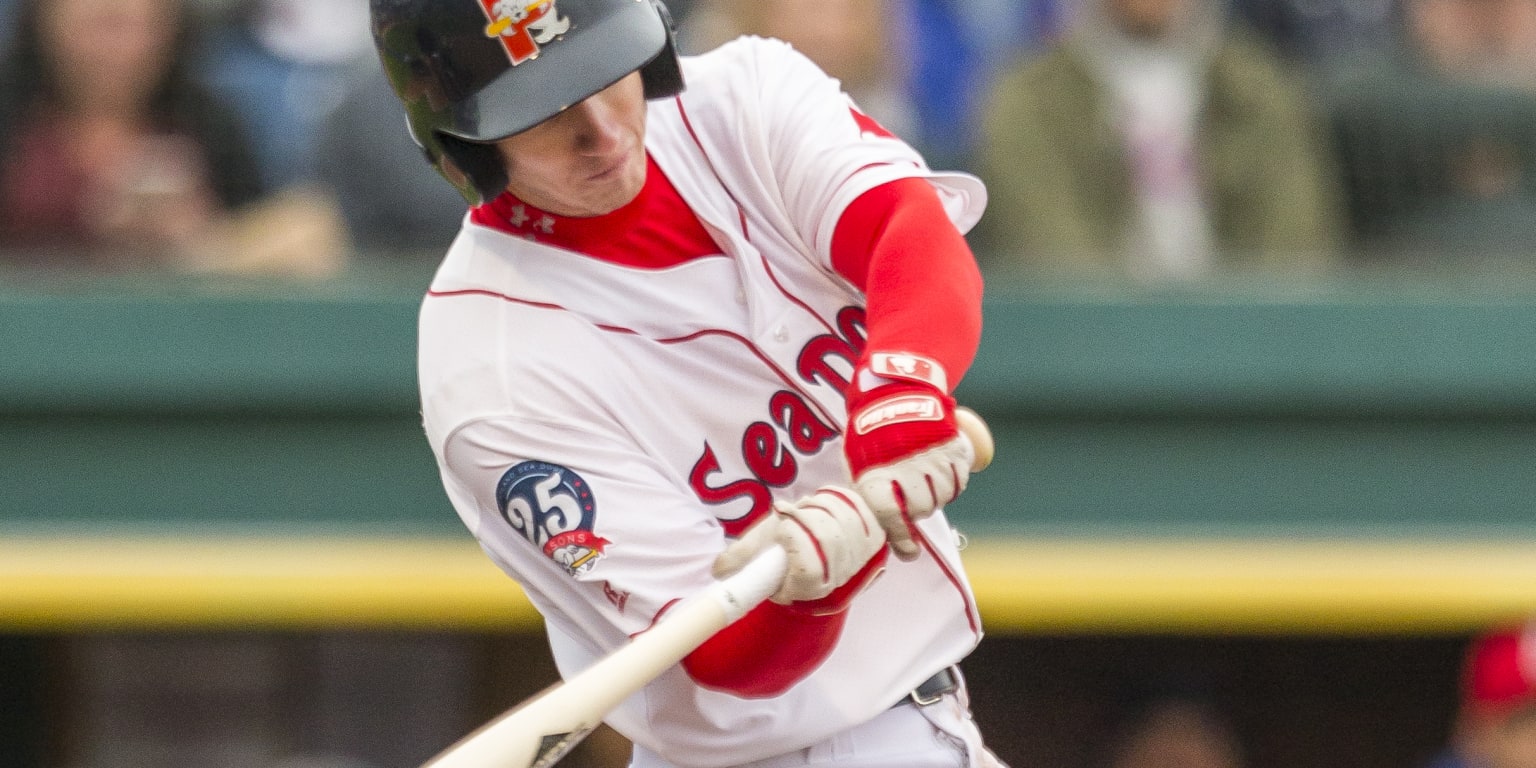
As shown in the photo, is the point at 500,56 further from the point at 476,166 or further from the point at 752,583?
the point at 752,583

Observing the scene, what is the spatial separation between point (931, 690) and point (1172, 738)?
2.57 metres

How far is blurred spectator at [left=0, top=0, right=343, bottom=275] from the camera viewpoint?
13.7 ft

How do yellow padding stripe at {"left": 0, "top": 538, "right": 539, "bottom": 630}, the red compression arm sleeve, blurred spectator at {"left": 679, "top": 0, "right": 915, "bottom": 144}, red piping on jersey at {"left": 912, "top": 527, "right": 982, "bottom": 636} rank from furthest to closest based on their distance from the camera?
blurred spectator at {"left": 679, "top": 0, "right": 915, "bottom": 144} < yellow padding stripe at {"left": 0, "top": 538, "right": 539, "bottom": 630} < red piping on jersey at {"left": 912, "top": 527, "right": 982, "bottom": 636} < the red compression arm sleeve

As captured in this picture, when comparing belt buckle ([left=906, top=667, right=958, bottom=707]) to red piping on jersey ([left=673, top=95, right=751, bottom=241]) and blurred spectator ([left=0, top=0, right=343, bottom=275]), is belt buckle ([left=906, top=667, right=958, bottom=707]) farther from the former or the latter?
blurred spectator ([left=0, top=0, right=343, bottom=275])

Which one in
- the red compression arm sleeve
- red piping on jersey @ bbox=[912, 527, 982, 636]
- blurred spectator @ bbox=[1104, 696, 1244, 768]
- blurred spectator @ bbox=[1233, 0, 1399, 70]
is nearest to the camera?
the red compression arm sleeve

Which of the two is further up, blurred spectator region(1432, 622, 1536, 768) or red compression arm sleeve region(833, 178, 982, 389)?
red compression arm sleeve region(833, 178, 982, 389)

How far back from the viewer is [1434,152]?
14.5 ft

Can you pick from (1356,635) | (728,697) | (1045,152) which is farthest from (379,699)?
(728,697)

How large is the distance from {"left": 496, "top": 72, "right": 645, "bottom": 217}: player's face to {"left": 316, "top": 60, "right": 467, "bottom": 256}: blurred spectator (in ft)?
7.04

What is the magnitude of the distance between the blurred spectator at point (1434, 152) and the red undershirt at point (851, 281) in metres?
2.58

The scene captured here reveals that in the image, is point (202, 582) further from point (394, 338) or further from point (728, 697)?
point (728, 697)

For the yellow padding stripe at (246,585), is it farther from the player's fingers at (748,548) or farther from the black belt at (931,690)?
the player's fingers at (748,548)

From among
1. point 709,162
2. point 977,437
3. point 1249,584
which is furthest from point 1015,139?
point 977,437

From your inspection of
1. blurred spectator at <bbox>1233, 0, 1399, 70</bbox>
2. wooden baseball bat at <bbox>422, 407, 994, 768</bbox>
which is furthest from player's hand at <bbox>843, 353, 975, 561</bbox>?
blurred spectator at <bbox>1233, 0, 1399, 70</bbox>
